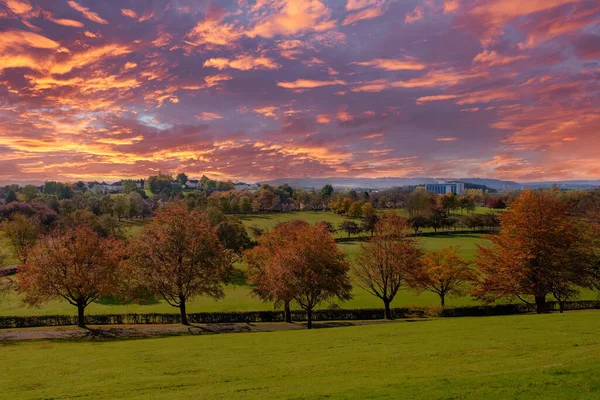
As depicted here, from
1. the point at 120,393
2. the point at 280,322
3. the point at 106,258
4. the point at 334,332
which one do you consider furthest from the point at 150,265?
the point at 120,393

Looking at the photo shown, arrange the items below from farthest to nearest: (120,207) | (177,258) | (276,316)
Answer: (120,207) < (276,316) < (177,258)

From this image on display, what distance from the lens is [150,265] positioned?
143 feet

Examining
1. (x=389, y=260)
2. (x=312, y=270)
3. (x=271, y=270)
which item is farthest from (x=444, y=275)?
(x=271, y=270)

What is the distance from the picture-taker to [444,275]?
54281 millimetres

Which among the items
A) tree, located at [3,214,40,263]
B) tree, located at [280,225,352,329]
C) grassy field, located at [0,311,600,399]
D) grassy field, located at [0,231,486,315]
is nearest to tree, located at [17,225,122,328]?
grassy field, located at [0,311,600,399]

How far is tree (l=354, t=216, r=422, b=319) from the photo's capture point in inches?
1981

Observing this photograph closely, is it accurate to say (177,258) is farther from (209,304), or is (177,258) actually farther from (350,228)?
(350,228)

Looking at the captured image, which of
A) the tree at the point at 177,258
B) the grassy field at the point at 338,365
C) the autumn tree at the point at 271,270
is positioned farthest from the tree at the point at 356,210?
the grassy field at the point at 338,365

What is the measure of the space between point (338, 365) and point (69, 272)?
34634 millimetres

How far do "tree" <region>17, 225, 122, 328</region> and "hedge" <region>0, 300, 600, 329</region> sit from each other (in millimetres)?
2972

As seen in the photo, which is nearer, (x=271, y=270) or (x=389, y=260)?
(x=271, y=270)

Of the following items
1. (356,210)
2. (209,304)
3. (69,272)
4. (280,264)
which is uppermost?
(356,210)

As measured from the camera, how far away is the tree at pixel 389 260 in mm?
50312

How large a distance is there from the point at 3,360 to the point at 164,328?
662 inches
